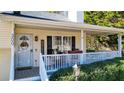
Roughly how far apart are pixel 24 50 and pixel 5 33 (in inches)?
114

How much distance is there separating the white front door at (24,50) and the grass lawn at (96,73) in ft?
11.0

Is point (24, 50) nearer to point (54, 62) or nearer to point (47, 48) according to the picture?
point (47, 48)

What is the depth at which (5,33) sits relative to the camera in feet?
34.9

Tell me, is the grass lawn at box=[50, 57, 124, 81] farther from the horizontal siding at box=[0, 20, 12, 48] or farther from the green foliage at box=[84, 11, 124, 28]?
the green foliage at box=[84, 11, 124, 28]

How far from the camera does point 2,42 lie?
10500mm

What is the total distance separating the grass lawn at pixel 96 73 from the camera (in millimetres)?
10091

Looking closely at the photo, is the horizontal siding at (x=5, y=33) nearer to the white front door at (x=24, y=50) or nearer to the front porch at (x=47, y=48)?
the front porch at (x=47, y=48)

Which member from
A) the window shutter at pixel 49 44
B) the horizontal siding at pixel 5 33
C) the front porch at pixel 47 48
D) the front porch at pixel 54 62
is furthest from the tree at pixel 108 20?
the horizontal siding at pixel 5 33

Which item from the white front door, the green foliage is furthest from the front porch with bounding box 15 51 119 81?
the green foliage
